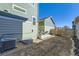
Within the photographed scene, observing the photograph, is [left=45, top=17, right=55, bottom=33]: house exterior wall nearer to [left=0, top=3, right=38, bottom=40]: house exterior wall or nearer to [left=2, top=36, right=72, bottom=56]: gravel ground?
[left=2, top=36, right=72, bottom=56]: gravel ground

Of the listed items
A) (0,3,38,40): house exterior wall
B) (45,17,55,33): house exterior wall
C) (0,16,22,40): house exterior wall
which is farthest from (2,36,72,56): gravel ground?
(0,3,38,40): house exterior wall

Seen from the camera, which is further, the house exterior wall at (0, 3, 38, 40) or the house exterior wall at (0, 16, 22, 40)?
the house exterior wall at (0, 3, 38, 40)

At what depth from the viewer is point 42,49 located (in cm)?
354

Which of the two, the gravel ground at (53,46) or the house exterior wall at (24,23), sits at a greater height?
the house exterior wall at (24,23)

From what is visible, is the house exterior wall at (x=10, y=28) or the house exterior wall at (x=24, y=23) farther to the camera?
the house exterior wall at (x=24, y=23)

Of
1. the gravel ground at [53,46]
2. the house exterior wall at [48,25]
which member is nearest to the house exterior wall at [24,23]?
the house exterior wall at [48,25]

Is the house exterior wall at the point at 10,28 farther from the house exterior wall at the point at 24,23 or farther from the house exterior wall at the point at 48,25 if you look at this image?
the house exterior wall at the point at 48,25

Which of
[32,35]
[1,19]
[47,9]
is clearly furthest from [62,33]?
[1,19]

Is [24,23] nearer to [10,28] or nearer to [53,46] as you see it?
[10,28]

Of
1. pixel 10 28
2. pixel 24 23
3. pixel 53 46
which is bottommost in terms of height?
pixel 53 46

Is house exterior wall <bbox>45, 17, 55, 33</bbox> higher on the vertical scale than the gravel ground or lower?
higher

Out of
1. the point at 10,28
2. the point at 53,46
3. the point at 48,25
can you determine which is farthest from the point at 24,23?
the point at 53,46

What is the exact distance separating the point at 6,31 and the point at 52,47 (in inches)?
42.5

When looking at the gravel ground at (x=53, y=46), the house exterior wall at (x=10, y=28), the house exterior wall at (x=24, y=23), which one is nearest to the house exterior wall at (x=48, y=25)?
the gravel ground at (x=53, y=46)
